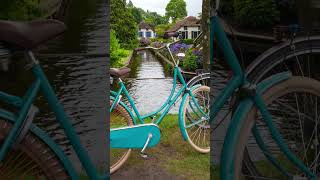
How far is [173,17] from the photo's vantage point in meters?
47.8

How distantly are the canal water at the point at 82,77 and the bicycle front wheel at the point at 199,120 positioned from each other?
9.78ft

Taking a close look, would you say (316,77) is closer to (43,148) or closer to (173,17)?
(43,148)

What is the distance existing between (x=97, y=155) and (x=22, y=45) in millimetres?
954

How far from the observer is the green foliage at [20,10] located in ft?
8.11

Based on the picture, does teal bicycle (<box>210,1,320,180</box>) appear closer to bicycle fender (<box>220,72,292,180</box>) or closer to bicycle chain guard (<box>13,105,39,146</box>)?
bicycle fender (<box>220,72,292,180</box>)

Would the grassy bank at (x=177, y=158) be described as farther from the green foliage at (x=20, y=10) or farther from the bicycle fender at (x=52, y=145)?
the green foliage at (x=20, y=10)

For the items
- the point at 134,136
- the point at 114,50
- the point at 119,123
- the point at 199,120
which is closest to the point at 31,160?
the point at 134,136

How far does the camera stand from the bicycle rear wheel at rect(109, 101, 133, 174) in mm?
4785

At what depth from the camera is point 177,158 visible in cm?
535

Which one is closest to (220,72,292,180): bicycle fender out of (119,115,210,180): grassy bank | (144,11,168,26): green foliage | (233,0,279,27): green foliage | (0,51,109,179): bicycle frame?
(233,0,279,27): green foliage

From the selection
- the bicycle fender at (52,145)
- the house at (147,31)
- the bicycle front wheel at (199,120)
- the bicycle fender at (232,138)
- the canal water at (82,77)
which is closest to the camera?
the bicycle fender at (52,145)

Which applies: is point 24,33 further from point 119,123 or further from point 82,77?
point 119,123

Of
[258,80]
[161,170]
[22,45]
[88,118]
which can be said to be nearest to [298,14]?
[258,80]

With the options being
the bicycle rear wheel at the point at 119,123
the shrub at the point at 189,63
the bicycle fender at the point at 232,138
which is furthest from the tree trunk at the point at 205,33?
the shrub at the point at 189,63
